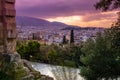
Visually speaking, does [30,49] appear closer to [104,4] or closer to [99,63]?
[99,63]

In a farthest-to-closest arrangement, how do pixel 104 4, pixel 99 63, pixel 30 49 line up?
pixel 30 49 → pixel 99 63 → pixel 104 4

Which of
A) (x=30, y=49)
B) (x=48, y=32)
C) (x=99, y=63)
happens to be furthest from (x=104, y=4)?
(x=30, y=49)

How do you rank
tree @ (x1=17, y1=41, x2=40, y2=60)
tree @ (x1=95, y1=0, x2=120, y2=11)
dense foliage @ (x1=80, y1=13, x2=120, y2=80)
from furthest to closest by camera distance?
tree @ (x1=17, y1=41, x2=40, y2=60) → dense foliage @ (x1=80, y1=13, x2=120, y2=80) → tree @ (x1=95, y1=0, x2=120, y2=11)

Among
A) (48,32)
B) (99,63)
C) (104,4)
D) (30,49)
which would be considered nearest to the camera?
(104,4)

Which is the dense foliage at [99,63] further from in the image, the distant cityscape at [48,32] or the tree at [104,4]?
the tree at [104,4]

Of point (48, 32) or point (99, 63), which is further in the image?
point (48, 32)

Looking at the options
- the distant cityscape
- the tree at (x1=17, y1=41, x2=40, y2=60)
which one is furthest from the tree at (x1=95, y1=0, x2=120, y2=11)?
the tree at (x1=17, y1=41, x2=40, y2=60)

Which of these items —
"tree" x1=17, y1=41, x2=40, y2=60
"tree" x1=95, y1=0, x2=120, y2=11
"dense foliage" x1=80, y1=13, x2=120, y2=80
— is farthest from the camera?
"tree" x1=17, y1=41, x2=40, y2=60

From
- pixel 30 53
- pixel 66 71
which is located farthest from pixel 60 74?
pixel 30 53

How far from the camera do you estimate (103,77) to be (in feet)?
41.8

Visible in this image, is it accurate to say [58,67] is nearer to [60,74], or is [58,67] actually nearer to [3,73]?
[60,74]

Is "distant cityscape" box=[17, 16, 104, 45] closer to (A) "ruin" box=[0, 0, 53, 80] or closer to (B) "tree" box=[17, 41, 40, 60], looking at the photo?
(A) "ruin" box=[0, 0, 53, 80]

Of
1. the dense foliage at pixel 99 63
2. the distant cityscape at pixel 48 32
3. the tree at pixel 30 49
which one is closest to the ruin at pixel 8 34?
the distant cityscape at pixel 48 32

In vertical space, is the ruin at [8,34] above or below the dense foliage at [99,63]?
above
